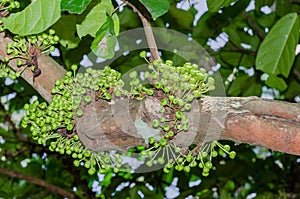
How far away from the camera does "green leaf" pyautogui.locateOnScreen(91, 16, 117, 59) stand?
96 cm

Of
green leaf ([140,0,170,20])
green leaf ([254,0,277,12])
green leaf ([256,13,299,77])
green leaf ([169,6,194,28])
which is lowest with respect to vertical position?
green leaf ([169,6,194,28])

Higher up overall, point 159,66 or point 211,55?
point 159,66

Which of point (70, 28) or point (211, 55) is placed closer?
point (70, 28)

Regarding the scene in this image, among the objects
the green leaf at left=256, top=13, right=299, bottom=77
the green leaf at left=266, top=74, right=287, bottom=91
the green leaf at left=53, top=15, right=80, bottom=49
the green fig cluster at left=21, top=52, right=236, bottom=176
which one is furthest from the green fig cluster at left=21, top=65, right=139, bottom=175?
the green leaf at left=266, top=74, right=287, bottom=91

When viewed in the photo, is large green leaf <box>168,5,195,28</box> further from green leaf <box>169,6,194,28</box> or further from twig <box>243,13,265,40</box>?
twig <box>243,13,265,40</box>

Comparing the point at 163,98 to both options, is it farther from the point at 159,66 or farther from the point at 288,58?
the point at 288,58

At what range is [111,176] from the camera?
2.48m

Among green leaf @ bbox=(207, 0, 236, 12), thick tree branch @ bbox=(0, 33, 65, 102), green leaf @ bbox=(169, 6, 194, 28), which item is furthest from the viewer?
green leaf @ bbox=(169, 6, 194, 28)

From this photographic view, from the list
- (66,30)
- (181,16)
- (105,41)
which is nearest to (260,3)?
(181,16)

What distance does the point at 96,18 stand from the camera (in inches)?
38.1

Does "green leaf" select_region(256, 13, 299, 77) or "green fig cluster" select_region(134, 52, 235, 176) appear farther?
"green leaf" select_region(256, 13, 299, 77)

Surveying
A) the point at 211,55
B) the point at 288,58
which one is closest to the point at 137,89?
the point at 288,58

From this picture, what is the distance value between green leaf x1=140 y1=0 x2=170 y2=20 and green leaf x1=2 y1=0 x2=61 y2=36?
153mm

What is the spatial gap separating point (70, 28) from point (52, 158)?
4.19ft
